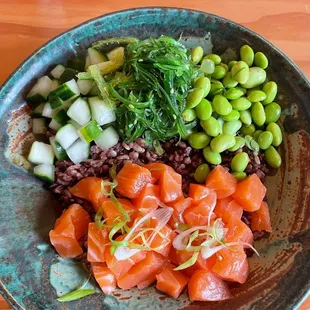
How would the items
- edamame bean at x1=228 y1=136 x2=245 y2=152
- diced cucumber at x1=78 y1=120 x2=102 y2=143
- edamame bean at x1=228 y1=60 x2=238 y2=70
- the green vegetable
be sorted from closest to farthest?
the green vegetable, diced cucumber at x1=78 y1=120 x2=102 y2=143, edamame bean at x1=228 y1=136 x2=245 y2=152, edamame bean at x1=228 y1=60 x2=238 y2=70

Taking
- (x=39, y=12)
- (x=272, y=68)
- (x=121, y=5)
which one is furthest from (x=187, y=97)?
(x=39, y=12)

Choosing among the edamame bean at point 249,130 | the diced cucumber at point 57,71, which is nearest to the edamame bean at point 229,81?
the edamame bean at point 249,130

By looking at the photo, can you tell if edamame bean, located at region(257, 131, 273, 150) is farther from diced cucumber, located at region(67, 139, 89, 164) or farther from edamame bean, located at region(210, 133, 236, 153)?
diced cucumber, located at region(67, 139, 89, 164)

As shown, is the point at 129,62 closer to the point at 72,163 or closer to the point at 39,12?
the point at 72,163

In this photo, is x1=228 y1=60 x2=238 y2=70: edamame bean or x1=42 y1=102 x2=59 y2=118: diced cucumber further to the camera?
x1=228 y1=60 x2=238 y2=70: edamame bean

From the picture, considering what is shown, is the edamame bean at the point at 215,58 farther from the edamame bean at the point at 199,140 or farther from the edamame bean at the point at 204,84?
the edamame bean at the point at 199,140

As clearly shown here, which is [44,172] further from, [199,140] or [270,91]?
[270,91]

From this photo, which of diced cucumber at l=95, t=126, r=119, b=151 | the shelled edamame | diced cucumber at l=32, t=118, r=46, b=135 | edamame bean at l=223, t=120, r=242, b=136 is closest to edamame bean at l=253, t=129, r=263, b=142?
the shelled edamame
